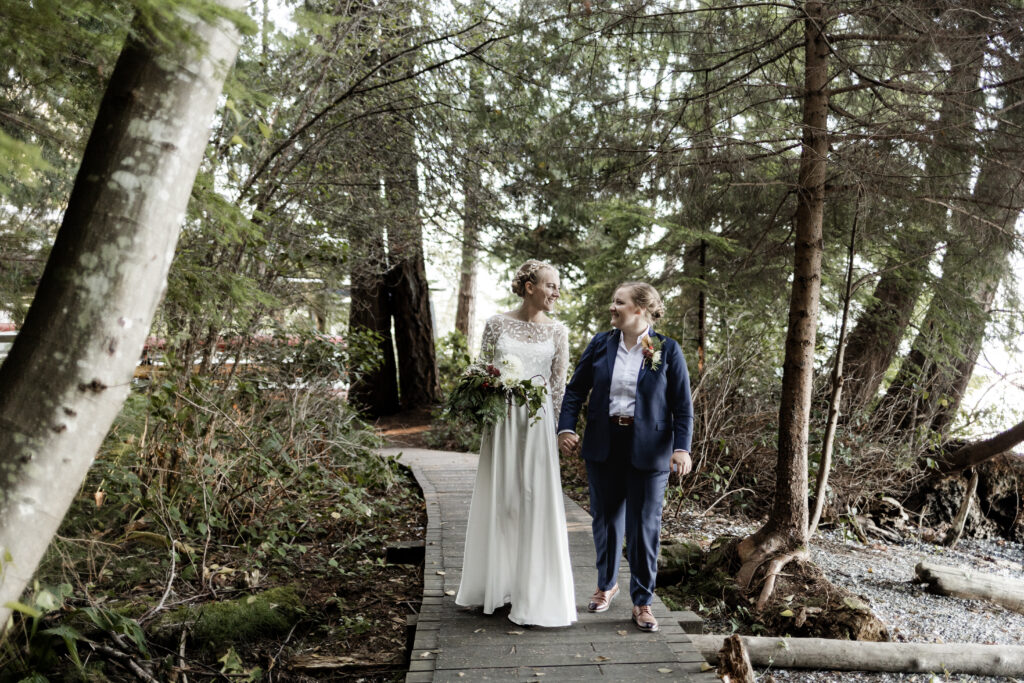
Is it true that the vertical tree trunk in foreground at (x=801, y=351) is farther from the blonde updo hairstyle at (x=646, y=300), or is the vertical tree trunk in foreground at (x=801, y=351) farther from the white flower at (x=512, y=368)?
the white flower at (x=512, y=368)

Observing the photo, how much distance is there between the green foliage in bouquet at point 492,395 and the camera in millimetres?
4246

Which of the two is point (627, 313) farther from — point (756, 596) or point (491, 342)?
point (756, 596)

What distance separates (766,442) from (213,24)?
7.87 meters

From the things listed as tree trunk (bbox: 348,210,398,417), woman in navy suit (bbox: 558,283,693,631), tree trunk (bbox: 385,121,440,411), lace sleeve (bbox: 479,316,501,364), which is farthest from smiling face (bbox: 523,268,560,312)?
tree trunk (bbox: 385,121,440,411)

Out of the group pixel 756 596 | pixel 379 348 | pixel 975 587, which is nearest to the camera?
pixel 756 596

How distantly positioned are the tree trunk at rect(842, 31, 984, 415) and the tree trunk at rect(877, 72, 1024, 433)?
19 cm

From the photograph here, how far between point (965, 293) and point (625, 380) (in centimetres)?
501

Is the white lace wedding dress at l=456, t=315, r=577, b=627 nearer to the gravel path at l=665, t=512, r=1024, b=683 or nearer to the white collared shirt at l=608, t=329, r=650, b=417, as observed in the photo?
the white collared shirt at l=608, t=329, r=650, b=417

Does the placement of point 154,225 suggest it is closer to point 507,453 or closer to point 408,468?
point 507,453

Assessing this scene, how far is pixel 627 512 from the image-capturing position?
4309 mm

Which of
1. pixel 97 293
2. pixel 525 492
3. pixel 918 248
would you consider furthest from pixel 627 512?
pixel 918 248

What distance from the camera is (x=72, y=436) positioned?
6.64 ft

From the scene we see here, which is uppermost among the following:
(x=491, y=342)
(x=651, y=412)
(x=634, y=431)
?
(x=491, y=342)

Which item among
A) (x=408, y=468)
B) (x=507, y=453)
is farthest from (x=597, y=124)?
(x=408, y=468)
